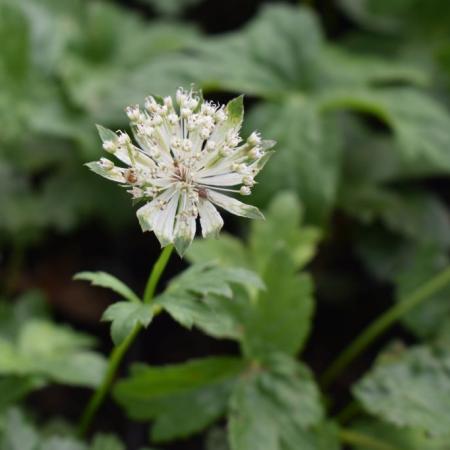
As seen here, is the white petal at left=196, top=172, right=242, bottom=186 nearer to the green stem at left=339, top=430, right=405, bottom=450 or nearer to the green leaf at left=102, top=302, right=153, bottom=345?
the green leaf at left=102, top=302, right=153, bottom=345

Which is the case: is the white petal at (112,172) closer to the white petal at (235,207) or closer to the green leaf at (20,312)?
the white petal at (235,207)

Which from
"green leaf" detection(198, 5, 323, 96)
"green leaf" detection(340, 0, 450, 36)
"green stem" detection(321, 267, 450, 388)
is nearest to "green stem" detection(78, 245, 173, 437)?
"green stem" detection(321, 267, 450, 388)

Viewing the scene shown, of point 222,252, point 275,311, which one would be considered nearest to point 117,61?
point 222,252

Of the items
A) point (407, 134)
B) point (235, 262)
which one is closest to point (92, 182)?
point (235, 262)

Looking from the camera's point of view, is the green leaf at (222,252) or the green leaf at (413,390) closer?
the green leaf at (413,390)

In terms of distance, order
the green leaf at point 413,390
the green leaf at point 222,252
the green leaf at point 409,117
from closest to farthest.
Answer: the green leaf at point 413,390 < the green leaf at point 222,252 < the green leaf at point 409,117

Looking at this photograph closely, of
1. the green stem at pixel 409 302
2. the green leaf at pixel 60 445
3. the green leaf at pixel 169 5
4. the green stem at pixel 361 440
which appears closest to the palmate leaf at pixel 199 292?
the green leaf at pixel 60 445
